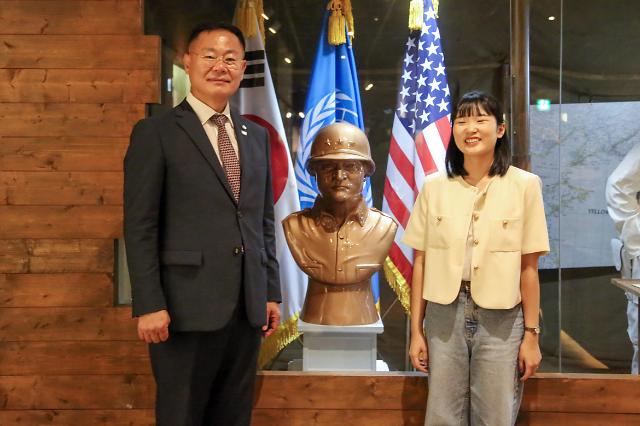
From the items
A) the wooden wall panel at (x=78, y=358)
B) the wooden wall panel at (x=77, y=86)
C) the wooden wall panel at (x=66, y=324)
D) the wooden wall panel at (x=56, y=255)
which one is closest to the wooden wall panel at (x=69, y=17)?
the wooden wall panel at (x=77, y=86)

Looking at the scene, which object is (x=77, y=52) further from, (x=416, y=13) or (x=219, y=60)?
(x=416, y=13)

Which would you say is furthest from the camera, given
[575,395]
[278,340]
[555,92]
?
[555,92]

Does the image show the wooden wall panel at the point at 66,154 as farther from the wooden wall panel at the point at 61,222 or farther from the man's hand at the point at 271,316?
the man's hand at the point at 271,316

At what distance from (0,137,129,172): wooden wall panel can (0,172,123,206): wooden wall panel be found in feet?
0.09

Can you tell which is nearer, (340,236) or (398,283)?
(340,236)

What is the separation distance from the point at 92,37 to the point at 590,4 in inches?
93.4

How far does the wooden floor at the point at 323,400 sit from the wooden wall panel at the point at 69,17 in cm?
136

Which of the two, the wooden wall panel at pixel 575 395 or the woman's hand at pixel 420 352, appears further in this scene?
the wooden wall panel at pixel 575 395

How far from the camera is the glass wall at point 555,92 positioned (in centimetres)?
300

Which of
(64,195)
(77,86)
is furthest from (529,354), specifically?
(77,86)

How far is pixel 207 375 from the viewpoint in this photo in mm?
1746

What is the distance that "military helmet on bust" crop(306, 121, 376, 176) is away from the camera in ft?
7.92

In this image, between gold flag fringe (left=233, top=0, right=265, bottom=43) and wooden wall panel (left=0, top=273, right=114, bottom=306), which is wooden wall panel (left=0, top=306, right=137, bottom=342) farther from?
gold flag fringe (left=233, top=0, right=265, bottom=43)

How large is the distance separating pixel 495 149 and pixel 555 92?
4.60 ft
